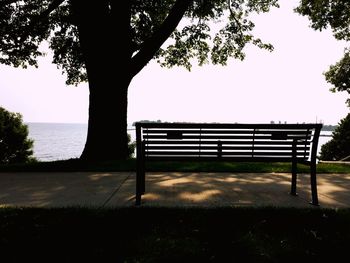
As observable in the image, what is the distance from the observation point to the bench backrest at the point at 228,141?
4.79 m

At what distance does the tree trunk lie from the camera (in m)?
10.2

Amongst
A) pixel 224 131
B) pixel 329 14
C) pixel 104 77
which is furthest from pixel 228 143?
pixel 329 14

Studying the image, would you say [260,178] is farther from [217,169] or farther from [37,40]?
[37,40]

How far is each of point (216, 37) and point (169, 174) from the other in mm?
Result: 11319

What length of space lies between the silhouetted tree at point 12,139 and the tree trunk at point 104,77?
64.1 ft

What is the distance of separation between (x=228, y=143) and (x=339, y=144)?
2665cm

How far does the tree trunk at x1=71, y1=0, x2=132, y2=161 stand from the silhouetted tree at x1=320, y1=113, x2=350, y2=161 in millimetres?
23192

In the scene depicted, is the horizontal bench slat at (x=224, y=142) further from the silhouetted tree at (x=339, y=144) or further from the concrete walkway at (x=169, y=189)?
the silhouetted tree at (x=339, y=144)

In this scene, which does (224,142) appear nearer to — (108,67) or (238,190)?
(238,190)
